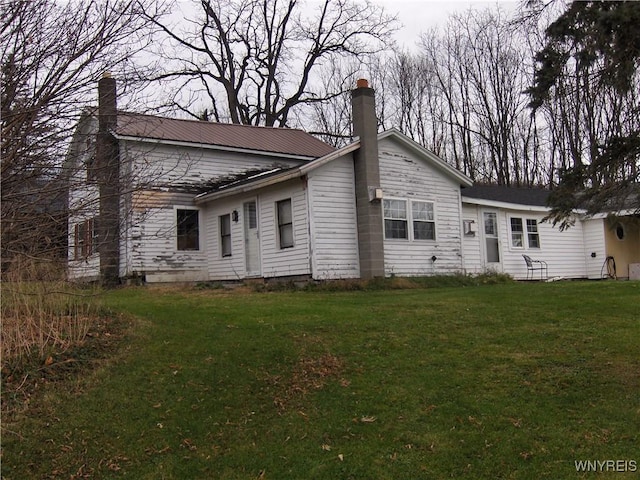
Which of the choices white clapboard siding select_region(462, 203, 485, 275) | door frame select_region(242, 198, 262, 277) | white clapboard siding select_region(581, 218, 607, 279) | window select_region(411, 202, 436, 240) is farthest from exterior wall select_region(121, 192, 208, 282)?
white clapboard siding select_region(581, 218, 607, 279)

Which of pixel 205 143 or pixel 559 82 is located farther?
pixel 205 143

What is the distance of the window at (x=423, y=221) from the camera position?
55.3 ft

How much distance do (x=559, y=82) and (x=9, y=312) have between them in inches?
291

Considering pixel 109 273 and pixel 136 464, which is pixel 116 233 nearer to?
pixel 136 464

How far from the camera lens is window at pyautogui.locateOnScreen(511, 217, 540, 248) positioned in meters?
20.0

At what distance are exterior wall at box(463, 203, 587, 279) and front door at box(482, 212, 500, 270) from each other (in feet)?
0.28

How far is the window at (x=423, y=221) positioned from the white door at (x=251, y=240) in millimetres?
4279

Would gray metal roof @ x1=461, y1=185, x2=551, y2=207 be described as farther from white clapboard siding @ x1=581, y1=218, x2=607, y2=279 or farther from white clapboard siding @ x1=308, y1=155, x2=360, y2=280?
white clapboard siding @ x1=308, y1=155, x2=360, y2=280

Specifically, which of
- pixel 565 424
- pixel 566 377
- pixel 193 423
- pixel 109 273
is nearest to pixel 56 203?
pixel 193 423

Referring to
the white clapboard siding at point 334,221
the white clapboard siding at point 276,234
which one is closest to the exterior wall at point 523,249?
the white clapboard siding at point 334,221

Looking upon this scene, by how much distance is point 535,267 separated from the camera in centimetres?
2031

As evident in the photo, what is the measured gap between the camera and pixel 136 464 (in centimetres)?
502

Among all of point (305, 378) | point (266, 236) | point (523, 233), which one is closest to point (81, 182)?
point (305, 378)

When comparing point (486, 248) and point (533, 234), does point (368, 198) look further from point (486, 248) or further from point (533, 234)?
point (533, 234)
